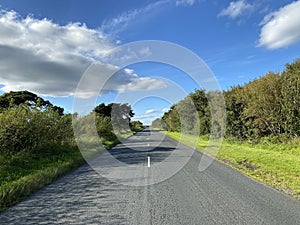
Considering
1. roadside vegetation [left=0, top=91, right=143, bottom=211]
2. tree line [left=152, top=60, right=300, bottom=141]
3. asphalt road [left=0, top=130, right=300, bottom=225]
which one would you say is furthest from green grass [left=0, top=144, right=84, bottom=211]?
tree line [left=152, top=60, right=300, bottom=141]

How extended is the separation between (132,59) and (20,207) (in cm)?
1126

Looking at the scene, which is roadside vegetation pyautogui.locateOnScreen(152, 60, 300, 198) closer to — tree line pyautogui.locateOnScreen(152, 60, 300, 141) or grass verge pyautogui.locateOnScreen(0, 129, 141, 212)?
tree line pyautogui.locateOnScreen(152, 60, 300, 141)

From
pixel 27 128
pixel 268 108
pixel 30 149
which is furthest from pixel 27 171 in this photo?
pixel 268 108

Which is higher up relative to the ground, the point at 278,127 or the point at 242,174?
the point at 278,127

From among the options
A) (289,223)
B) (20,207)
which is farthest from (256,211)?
(20,207)

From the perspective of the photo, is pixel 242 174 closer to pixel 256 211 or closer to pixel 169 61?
pixel 256 211

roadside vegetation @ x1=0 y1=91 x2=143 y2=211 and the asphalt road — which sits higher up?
roadside vegetation @ x1=0 y1=91 x2=143 y2=211

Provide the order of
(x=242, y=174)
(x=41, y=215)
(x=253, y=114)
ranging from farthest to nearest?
(x=253, y=114) < (x=242, y=174) < (x=41, y=215)

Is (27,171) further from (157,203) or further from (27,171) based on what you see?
(157,203)

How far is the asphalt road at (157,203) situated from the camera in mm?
4895

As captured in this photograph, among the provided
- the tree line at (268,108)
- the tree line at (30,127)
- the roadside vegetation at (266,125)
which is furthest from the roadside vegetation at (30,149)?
the tree line at (268,108)

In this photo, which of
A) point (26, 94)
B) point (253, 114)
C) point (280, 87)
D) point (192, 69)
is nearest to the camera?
point (192, 69)

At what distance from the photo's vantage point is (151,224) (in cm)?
460

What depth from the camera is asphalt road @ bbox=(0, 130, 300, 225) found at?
16.1ft
